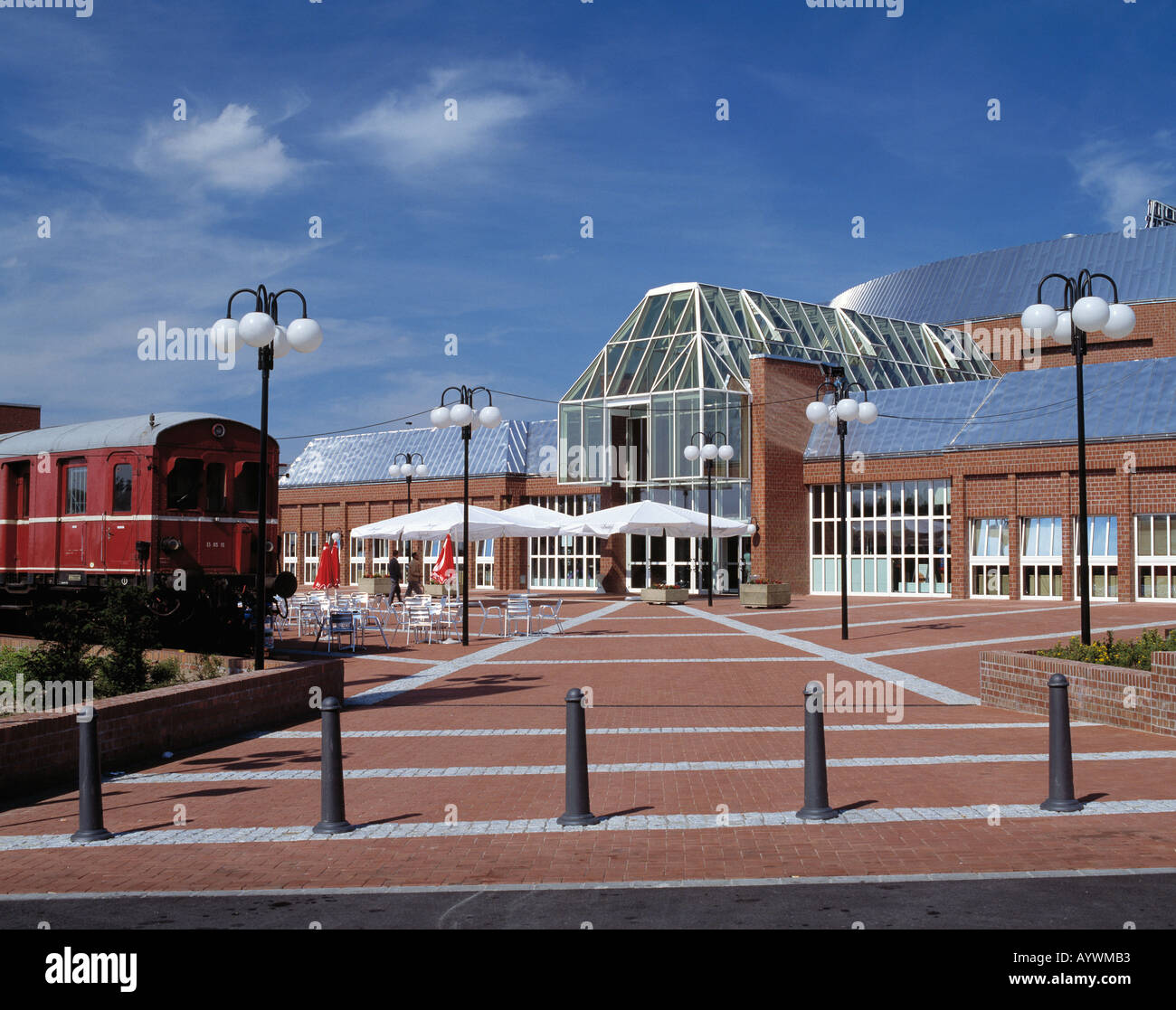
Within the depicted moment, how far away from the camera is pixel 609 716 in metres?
12.2

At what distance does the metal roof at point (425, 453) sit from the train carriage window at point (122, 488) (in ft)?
94.5

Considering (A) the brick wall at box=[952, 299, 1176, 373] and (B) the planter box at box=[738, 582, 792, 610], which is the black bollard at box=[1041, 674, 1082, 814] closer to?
(B) the planter box at box=[738, 582, 792, 610]

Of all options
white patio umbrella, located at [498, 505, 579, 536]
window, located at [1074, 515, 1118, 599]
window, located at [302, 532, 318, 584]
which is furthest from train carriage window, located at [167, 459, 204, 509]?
window, located at [302, 532, 318, 584]

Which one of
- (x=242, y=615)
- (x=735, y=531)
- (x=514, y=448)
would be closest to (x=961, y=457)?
(x=735, y=531)

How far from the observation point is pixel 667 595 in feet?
109

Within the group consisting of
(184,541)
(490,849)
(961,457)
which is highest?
(961,457)

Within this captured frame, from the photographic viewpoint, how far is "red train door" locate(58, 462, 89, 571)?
17.4 m

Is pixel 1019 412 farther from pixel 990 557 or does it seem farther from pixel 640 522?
pixel 640 522

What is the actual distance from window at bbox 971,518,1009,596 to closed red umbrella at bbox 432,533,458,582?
1802 cm

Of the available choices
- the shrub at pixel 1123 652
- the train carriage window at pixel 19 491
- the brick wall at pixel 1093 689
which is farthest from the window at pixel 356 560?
the shrub at pixel 1123 652
